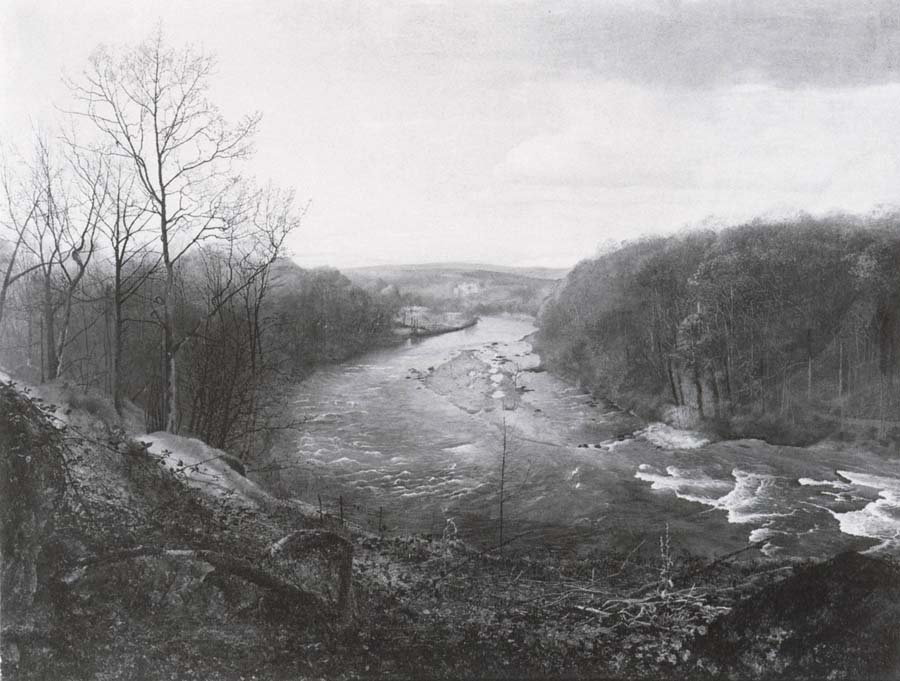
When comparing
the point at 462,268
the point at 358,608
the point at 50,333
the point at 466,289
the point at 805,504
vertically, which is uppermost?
the point at 462,268

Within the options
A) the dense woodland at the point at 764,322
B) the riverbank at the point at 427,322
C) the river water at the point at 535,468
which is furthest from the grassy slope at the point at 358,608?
the riverbank at the point at 427,322

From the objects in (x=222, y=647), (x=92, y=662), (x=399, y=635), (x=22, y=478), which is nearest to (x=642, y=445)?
(x=399, y=635)

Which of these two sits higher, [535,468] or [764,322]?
[764,322]

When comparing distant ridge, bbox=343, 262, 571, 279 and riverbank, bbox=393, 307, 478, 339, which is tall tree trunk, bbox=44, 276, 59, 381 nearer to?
distant ridge, bbox=343, 262, 571, 279

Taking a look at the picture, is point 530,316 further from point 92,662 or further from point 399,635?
point 92,662

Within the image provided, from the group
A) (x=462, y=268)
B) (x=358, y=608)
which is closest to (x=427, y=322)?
(x=462, y=268)

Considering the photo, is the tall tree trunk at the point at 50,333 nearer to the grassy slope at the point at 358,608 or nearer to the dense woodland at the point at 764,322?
the grassy slope at the point at 358,608

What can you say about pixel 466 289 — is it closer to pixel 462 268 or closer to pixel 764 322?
pixel 462 268
